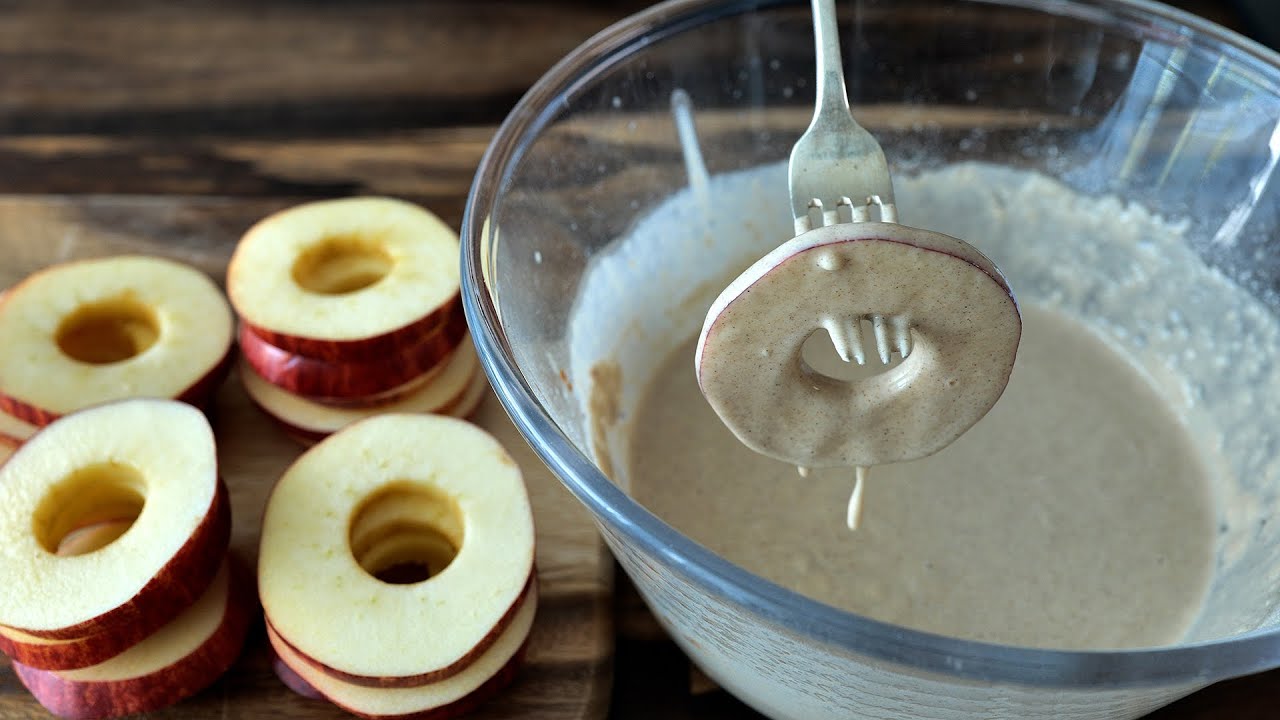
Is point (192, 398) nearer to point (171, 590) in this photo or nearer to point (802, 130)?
point (171, 590)

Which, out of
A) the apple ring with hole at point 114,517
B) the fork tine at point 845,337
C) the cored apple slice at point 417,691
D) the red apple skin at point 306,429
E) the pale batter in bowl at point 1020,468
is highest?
the fork tine at point 845,337

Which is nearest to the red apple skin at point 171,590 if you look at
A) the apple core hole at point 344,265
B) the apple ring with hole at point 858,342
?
the apple core hole at point 344,265

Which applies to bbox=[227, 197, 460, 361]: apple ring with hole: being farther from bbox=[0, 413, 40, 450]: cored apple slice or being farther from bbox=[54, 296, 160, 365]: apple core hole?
bbox=[0, 413, 40, 450]: cored apple slice

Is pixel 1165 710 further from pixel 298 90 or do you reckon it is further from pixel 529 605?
pixel 298 90

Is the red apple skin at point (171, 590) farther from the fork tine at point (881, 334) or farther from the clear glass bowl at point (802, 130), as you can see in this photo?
the fork tine at point (881, 334)

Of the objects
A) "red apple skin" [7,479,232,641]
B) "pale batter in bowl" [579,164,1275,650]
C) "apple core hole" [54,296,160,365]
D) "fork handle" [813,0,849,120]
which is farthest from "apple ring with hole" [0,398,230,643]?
"fork handle" [813,0,849,120]

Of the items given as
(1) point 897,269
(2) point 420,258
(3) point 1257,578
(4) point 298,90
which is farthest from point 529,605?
(4) point 298,90
